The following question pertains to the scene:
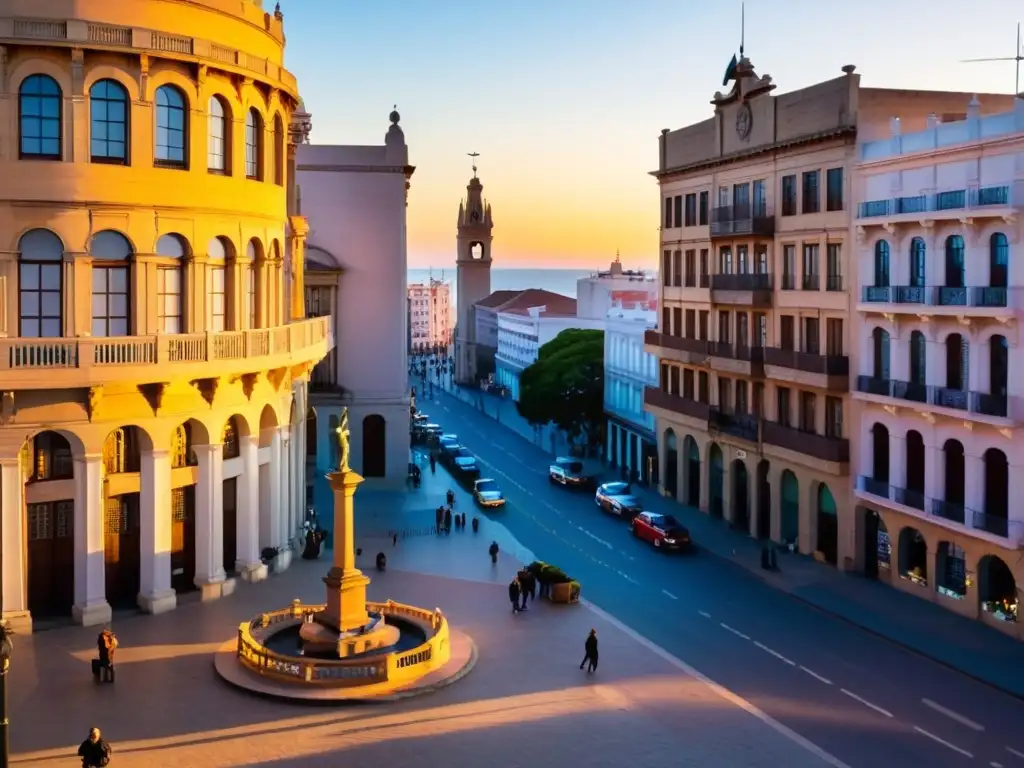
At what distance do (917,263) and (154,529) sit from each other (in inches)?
1071

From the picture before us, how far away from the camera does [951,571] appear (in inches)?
1623

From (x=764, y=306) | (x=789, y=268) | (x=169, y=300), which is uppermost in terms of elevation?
(x=789, y=268)

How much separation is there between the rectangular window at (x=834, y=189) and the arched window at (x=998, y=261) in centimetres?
887

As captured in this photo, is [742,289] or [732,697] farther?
[742,289]

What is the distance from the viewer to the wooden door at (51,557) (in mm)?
34469

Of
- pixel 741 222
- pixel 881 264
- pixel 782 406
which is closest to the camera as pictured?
pixel 881 264

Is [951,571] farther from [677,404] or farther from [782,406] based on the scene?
[677,404]

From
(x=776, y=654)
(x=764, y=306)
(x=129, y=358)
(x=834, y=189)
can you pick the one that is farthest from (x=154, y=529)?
(x=834, y=189)

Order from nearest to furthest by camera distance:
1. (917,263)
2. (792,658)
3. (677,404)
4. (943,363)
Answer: (792,658) < (943,363) < (917,263) < (677,404)

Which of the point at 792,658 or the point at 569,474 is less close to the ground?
the point at 569,474

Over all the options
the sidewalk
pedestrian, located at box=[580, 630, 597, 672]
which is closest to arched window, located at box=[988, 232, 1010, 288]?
the sidewalk

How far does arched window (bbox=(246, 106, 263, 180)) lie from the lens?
38.8 metres

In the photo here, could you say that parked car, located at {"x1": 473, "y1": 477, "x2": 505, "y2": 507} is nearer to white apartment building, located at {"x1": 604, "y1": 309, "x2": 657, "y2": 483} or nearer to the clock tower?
white apartment building, located at {"x1": 604, "y1": 309, "x2": 657, "y2": 483}

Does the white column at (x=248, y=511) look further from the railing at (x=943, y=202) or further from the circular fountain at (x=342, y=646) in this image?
the railing at (x=943, y=202)
